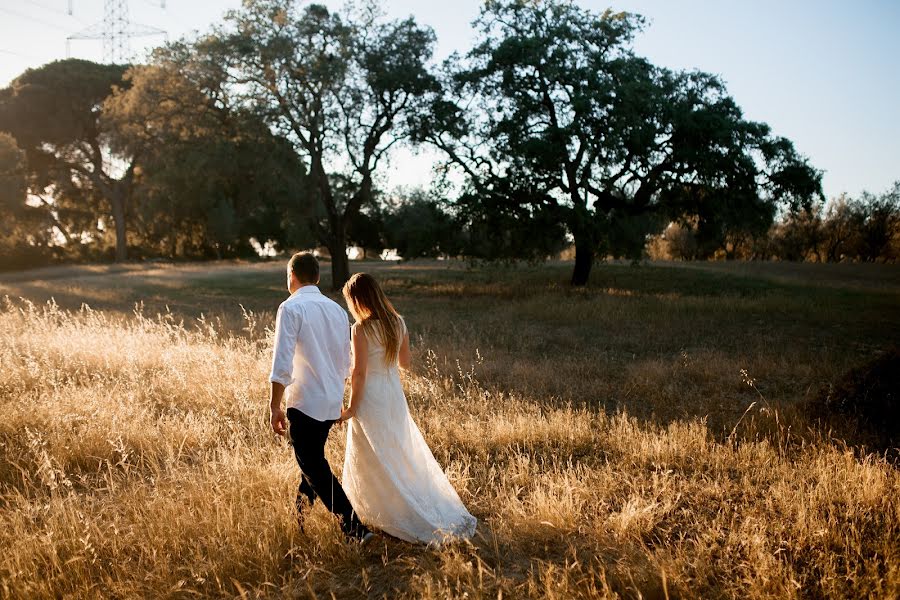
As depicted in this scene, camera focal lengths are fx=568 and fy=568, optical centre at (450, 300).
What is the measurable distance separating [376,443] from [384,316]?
3.04ft

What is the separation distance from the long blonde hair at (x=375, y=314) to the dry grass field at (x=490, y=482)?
1.46m

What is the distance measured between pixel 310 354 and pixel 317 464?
77 centimetres

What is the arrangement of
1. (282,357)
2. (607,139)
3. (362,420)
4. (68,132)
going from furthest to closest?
(68,132) → (607,139) → (362,420) → (282,357)

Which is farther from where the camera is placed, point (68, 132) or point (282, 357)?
point (68, 132)

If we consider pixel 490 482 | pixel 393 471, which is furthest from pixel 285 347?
pixel 490 482

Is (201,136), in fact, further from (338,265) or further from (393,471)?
(393,471)

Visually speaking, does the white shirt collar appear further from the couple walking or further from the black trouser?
the black trouser

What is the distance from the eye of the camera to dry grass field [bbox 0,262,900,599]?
3.65 m

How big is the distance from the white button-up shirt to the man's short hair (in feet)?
0.38

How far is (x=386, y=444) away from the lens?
416 cm

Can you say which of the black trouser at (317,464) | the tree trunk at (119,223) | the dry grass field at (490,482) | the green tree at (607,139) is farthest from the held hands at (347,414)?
the tree trunk at (119,223)

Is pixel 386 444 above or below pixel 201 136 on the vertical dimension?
below

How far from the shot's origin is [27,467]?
558cm

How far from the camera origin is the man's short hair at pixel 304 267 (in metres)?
4.10
